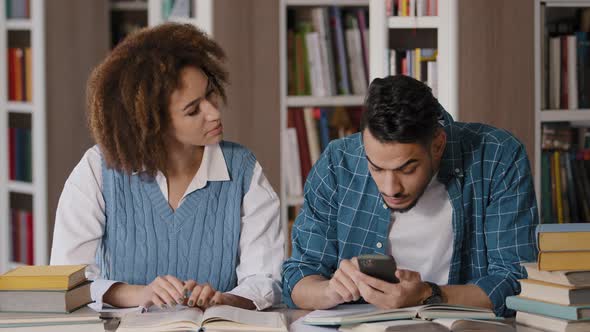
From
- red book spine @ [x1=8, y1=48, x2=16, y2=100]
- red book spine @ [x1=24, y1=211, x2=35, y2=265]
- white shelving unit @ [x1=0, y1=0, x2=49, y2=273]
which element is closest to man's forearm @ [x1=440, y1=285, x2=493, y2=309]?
white shelving unit @ [x1=0, y1=0, x2=49, y2=273]

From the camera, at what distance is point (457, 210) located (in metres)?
2.30

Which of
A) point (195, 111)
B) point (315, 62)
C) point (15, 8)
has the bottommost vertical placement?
point (195, 111)

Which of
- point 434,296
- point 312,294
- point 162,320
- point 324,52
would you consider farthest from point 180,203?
point 324,52

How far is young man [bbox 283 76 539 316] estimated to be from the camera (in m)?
Result: 2.23

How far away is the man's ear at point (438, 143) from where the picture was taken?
2198 millimetres

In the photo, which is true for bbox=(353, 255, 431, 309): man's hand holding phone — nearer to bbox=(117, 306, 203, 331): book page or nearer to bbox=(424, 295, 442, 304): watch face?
bbox=(424, 295, 442, 304): watch face

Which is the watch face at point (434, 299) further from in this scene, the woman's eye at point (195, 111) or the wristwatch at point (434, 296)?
the woman's eye at point (195, 111)

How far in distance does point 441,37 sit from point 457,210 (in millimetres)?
1104

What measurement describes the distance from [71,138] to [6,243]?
64 cm

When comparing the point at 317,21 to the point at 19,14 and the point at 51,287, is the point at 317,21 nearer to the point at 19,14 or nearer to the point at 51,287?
the point at 19,14

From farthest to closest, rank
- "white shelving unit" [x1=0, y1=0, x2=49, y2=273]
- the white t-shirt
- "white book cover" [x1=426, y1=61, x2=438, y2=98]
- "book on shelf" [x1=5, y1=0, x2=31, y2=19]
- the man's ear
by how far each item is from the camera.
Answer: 1. "book on shelf" [x1=5, y1=0, x2=31, y2=19]
2. "white shelving unit" [x1=0, y1=0, x2=49, y2=273]
3. "white book cover" [x1=426, y1=61, x2=438, y2=98]
4. the white t-shirt
5. the man's ear

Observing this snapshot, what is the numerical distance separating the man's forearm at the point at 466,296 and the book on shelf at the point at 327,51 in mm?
1975

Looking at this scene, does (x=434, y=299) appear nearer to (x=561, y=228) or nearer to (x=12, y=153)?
(x=561, y=228)

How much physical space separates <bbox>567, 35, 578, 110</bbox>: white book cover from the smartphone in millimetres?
1674
